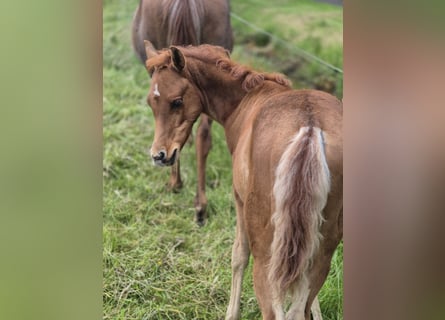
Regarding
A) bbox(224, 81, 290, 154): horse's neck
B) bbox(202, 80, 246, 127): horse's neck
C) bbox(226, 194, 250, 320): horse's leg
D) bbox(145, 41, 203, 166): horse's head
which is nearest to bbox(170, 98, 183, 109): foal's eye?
bbox(145, 41, 203, 166): horse's head

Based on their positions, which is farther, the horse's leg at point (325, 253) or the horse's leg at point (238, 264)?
the horse's leg at point (238, 264)

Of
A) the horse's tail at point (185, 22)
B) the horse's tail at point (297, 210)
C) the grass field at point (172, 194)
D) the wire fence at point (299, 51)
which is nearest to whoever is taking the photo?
the horse's tail at point (297, 210)

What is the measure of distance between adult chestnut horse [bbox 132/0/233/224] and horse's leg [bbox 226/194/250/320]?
0.20 meters

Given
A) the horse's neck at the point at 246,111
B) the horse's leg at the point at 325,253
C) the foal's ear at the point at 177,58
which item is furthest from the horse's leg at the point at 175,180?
the horse's leg at the point at 325,253

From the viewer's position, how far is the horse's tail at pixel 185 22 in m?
2.41

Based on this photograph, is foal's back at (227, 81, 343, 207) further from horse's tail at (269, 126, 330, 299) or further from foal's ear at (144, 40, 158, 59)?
foal's ear at (144, 40, 158, 59)

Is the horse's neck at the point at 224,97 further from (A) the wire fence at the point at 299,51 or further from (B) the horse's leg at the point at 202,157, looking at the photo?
(A) the wire fence at the point at 299,51

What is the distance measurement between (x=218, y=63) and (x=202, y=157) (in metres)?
0.44

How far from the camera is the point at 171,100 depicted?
7.68 feet

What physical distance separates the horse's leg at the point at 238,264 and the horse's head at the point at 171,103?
373mm
